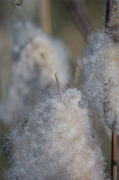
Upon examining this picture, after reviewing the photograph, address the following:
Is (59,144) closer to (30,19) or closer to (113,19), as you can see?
(113,19)

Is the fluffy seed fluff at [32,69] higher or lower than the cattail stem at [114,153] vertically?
higher

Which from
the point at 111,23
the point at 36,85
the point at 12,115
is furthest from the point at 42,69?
the point at 111,23

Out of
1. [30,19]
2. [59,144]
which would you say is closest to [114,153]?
[59,144]

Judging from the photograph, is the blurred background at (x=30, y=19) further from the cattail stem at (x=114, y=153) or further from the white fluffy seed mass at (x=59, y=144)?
the cattail stem at (x=114, y=153)

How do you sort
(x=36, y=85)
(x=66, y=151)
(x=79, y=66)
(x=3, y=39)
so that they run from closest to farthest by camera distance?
(x=66, y=151) < (x=79, y=66) < (x=36, y=85) < (x=3, y=39)

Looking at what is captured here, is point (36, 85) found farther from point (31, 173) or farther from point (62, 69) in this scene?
point (31, 173)

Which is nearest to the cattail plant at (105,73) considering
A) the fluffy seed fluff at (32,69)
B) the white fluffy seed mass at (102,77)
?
the white fluffy seed mass at (102,77)

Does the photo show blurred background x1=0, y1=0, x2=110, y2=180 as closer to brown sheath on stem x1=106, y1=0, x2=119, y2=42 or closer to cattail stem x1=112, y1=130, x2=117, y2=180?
brown sheath on stem x1=106, y1=0, x2=119, y2=42
